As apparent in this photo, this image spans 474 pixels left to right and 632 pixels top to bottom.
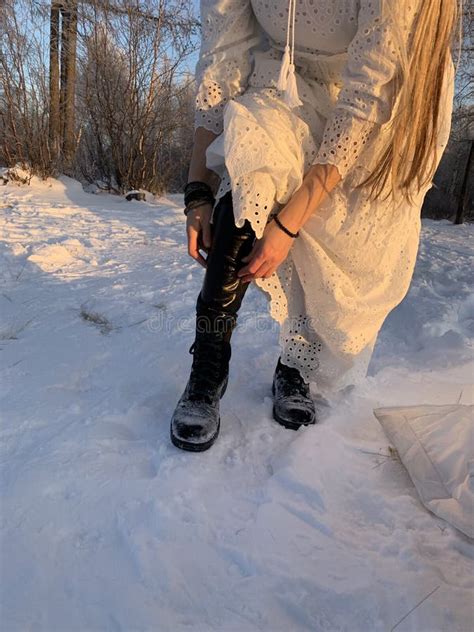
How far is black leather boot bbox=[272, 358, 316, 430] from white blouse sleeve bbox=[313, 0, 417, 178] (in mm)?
525

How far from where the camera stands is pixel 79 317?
175 cm

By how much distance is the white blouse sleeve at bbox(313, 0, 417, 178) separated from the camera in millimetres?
877

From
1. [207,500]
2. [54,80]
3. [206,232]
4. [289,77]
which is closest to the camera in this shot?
[207,500]

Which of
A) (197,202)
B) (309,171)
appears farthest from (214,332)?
(309,171)

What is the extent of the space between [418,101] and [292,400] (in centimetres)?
72

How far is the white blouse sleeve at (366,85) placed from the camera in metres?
0.88

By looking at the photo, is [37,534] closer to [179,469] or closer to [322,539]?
[179,469]

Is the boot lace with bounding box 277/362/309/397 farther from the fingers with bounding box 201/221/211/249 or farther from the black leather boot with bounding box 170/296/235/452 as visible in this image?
the fingers with bounding box 201/221/211/249

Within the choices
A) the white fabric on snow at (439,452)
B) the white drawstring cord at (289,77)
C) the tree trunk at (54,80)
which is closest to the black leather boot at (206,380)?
the white fabric on snow at (439,452)

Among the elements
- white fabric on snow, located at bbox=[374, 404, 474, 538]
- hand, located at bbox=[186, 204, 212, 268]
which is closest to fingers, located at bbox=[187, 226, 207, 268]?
hand, located at bbox=[186, 204, 212, 268]

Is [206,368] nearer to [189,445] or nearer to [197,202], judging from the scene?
[189,445]

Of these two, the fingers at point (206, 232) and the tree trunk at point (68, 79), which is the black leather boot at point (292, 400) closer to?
the fingers at point (206, 232)

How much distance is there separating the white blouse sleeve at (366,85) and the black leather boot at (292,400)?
52cm

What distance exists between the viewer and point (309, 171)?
3.20 feet
